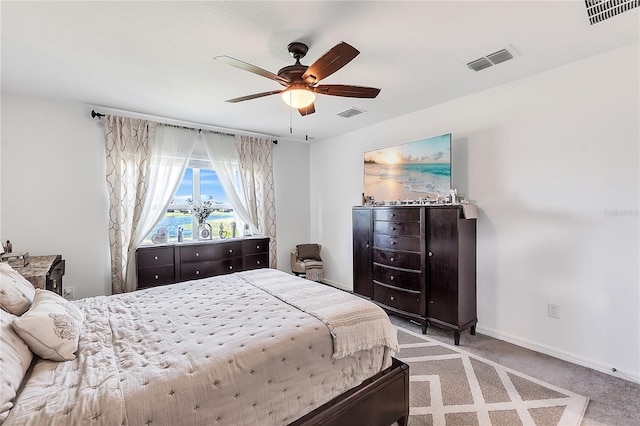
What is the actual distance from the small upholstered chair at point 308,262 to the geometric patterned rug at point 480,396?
253cm

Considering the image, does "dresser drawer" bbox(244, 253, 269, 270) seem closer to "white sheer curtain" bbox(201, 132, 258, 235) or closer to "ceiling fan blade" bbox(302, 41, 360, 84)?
"white sheer curtain" bbox(201, 132, 258, 235)

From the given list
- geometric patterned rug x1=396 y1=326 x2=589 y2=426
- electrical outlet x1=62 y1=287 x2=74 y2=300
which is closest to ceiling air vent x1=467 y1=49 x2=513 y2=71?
geometric patterned rug x1=396 y1=326 x2=589 y2=426

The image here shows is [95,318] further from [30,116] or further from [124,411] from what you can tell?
[30,116]

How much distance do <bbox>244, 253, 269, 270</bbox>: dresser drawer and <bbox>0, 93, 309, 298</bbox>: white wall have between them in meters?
1.79

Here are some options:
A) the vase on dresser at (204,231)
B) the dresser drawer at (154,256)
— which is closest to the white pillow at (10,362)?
the dresser drawer at (154,256)

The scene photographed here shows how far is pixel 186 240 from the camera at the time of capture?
14.3 feet

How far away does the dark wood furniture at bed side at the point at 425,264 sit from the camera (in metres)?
2.96

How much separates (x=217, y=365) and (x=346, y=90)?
2.02 m

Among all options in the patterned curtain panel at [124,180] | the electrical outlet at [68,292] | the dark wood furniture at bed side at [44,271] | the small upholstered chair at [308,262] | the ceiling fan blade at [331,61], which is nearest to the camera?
the ceiling fan blade at [331,61]

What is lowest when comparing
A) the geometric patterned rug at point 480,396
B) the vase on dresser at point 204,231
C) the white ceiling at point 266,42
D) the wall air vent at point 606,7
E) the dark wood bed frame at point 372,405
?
the geometric patterned rug at point 480,396

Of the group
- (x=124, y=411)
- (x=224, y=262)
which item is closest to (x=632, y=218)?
(x=124, y=411)

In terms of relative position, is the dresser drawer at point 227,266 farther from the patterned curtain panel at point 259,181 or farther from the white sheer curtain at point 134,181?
the white sheer curtain at point 134,181

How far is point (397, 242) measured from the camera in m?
3.44

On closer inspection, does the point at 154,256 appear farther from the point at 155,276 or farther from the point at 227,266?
the point at 227,266
